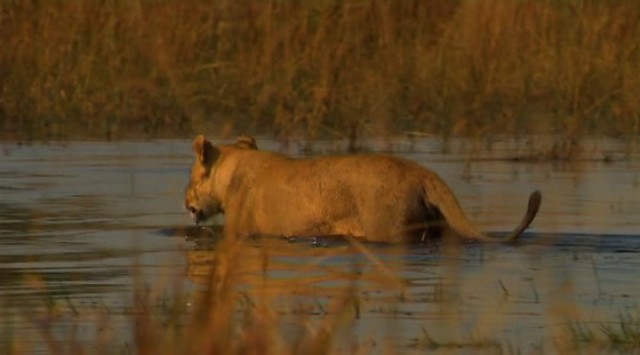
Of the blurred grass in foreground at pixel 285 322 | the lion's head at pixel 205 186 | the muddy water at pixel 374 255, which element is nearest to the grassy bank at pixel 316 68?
the muddy water at pixel 374 255

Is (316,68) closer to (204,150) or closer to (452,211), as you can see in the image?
(204,150)

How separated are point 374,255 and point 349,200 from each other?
2.51ft

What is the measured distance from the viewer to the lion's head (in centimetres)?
1052

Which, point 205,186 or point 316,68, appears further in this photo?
point 316,68

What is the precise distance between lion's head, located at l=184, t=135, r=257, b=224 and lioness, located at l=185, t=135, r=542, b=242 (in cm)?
32

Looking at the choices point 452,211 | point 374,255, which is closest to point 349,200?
point 452,211

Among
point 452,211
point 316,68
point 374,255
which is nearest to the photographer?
point 374,255

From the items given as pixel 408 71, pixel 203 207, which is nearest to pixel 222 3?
pixel 408 71

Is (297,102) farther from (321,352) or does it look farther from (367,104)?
(321,352)

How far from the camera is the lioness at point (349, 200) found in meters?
9.30

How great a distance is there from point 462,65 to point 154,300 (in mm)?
8328

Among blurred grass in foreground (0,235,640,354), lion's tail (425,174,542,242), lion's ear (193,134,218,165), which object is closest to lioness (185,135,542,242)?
lion's tail (425,174,542,242)

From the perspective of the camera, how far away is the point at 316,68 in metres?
15.7

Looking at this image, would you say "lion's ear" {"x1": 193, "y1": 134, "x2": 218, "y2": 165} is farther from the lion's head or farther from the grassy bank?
the grassy bank
